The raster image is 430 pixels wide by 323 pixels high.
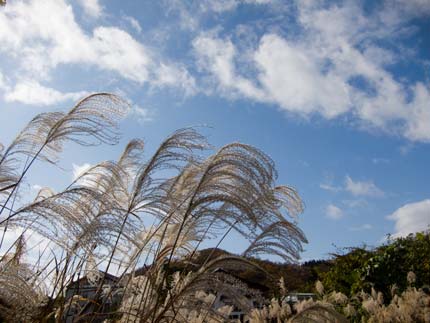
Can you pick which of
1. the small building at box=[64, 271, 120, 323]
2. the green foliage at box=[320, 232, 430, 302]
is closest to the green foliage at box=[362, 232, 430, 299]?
the green foliage at box=[320, 232, 430, 302]

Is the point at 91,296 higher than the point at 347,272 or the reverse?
the reverse

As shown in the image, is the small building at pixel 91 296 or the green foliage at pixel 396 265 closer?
the small building at pixel 91 296

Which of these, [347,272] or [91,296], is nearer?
[91,296]

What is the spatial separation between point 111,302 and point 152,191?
3.74 ft

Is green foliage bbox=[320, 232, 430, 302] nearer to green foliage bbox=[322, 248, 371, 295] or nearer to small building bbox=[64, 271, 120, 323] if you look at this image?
green foliage bbox=[322, 248, 371, 295]

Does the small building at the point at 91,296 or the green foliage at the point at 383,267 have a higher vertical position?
the green foliage at the point at 383,267

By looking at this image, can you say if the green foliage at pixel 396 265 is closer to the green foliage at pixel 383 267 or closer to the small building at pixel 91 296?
the green foliage at pixel 383 267

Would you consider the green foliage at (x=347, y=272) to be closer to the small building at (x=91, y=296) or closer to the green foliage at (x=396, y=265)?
the green foliage at (x=396, y=265)

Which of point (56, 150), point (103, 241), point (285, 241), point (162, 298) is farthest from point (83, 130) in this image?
point (285, 241)

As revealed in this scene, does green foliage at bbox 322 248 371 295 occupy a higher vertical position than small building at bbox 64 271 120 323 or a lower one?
higher

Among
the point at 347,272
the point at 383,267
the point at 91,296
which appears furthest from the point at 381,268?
the point at 91,296

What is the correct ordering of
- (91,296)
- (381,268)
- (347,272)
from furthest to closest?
(347,272)
(381,268)
(91,296)

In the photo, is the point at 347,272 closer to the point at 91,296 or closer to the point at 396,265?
the point at 396,265

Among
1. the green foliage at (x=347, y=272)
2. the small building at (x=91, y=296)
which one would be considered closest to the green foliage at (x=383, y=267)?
the green foliage at (x=347, y=272)
